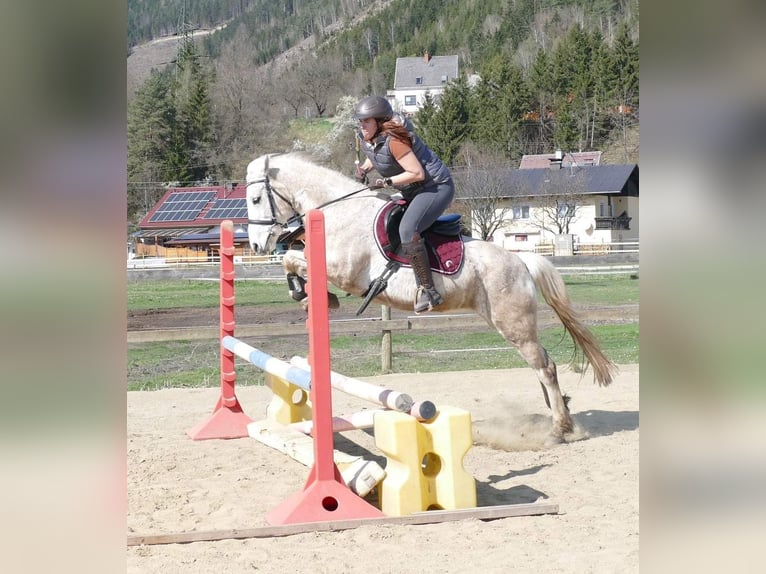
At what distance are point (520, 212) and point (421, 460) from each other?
26.1 metres

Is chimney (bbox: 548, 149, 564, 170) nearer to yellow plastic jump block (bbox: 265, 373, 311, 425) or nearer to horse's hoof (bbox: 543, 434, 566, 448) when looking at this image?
horse's hoof (bbox: 543, 434, 566, 448)

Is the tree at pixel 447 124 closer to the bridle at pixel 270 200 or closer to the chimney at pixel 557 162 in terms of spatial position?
the chimney at pixel 557 162

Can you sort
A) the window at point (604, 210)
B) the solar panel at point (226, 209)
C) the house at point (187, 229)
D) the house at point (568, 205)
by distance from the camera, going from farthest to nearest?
the window at point (604, 210)
the solar panel at point (226, 209)
the house at point (187, 229)
the house at point (568, 205)

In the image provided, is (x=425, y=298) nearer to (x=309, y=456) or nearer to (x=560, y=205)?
(x=309, y=456)

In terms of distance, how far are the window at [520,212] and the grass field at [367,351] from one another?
11833mm

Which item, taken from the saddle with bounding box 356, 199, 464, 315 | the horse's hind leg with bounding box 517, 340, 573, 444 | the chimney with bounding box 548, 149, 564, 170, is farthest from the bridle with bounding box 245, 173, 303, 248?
the chimney with bounding box 548, 149, 564, 170

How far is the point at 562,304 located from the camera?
490 cm

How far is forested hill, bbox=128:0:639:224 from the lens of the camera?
38688 mm

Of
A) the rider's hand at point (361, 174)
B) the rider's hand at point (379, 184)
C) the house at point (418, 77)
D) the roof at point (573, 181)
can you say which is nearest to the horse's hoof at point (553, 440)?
the rider's hand at point (379, 184)

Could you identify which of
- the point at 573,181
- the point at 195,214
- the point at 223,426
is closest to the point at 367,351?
the point at 223,426

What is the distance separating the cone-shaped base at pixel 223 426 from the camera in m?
4.83

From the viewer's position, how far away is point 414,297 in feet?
14.9
